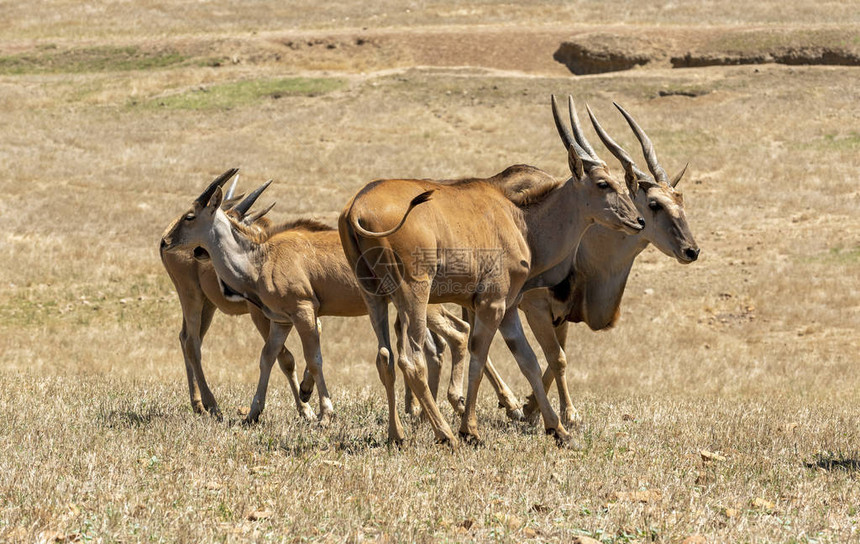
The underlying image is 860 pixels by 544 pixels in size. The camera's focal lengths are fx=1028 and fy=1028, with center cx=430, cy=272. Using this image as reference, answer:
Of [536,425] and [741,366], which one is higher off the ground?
[536,425]

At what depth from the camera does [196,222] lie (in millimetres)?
9562

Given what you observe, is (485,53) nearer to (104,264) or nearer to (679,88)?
(679,88)

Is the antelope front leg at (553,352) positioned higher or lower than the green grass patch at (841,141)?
higher

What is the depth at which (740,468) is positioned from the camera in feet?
25.4

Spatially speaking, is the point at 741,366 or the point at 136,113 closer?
the point at 741,366

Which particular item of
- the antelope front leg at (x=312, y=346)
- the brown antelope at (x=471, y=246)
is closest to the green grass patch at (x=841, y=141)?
the brown antelope at (x=471, y=246)

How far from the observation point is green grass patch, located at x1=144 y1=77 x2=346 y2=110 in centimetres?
3800

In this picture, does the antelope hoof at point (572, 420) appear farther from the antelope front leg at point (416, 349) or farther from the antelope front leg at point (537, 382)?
the antelope front leg at point (416, 349)

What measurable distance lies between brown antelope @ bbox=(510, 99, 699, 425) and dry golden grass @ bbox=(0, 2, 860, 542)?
865 millimetres

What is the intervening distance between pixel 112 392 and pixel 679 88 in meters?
31.1

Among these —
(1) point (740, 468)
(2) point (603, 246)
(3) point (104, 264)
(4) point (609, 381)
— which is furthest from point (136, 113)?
(1) point (740, 468)

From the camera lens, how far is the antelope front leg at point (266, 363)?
956 cm

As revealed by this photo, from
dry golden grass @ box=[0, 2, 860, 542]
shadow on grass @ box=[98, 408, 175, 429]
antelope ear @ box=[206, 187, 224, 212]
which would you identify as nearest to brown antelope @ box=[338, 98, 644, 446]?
dry golden grass @ box=[0, 2, 860, 542]

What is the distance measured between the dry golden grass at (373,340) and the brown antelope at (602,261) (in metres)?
0.86
